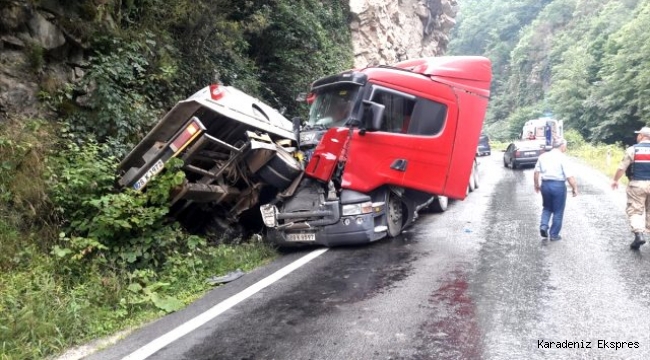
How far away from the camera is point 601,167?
2038cm

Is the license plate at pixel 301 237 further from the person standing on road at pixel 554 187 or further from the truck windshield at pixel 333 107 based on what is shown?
the person standing on road at pixel 554 187

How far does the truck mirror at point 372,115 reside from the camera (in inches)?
283

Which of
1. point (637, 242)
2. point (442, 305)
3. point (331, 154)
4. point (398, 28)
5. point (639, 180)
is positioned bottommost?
point (637, 242)

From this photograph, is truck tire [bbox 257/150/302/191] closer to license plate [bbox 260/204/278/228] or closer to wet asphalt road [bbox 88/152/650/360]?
license plate [bbox 260/204/278/228]

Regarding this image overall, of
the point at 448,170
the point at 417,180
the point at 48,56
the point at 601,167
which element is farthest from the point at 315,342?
the point at 601,167

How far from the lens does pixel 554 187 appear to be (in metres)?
7.56

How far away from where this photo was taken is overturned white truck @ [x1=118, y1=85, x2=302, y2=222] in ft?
20.0

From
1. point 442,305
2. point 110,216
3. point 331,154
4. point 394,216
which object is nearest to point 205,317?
point 110,216

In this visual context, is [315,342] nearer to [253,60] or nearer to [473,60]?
[473,60]

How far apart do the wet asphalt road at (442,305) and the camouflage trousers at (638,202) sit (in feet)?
1.16

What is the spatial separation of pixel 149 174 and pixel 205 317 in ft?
7.13

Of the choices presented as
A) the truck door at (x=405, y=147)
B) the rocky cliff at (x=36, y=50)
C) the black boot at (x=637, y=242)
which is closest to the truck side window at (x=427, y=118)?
the truck door at (x=405, y=147)

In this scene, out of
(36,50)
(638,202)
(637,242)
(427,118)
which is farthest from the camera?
(427,118)

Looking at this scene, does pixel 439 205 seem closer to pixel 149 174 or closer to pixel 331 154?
pixel 331 154
